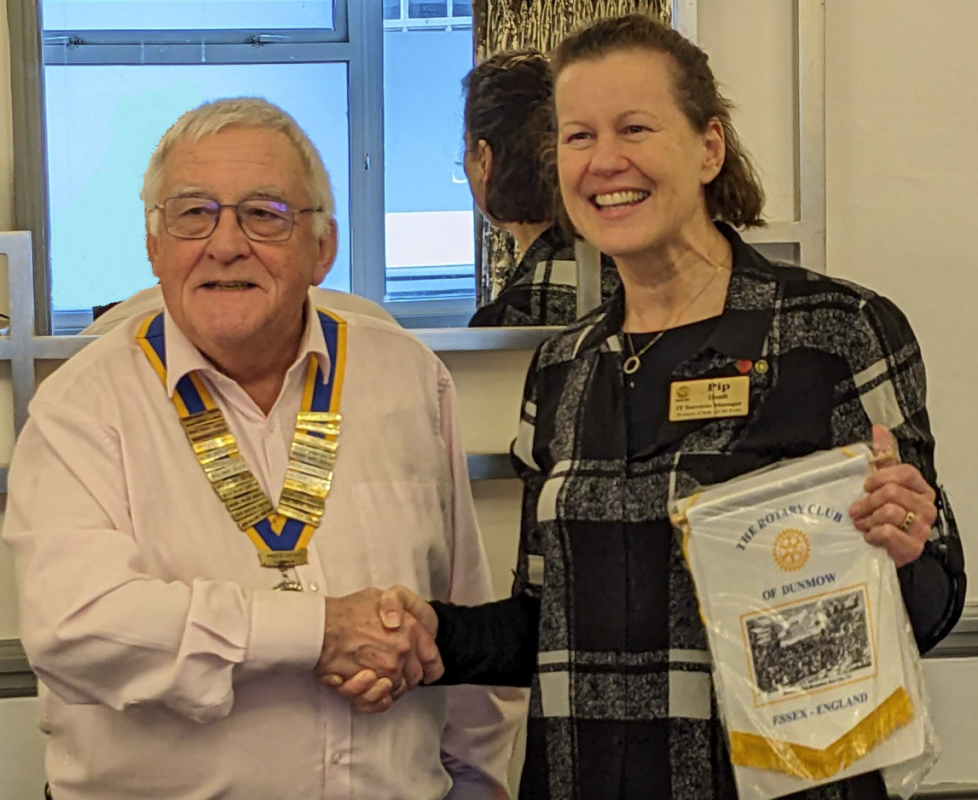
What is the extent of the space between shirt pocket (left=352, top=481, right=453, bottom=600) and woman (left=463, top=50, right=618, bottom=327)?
61 centimetres

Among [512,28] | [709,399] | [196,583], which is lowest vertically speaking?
[196,583]

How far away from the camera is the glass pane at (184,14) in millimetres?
2172

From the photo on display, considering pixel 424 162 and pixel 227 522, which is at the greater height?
pixel 424 162

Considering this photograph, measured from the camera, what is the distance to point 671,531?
4.95 feet

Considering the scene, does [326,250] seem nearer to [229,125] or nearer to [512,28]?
[229,125]

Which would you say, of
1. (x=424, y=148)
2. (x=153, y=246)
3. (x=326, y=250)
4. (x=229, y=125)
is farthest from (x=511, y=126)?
(x=153, y=246)

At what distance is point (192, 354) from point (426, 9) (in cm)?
102

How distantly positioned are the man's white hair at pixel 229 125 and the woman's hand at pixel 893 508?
92 cm

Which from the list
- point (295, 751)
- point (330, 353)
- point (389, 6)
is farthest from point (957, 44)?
point (295, 751)

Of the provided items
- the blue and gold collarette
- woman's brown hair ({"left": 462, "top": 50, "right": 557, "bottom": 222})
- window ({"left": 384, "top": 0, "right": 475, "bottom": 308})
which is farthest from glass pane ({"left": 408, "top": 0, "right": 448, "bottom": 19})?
the blue and gold collarette

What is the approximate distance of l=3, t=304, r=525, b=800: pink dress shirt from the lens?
1.46 meters

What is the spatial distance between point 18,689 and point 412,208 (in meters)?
1.27

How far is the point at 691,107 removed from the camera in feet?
5.33

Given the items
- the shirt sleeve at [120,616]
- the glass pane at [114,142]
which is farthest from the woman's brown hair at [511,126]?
the shirt sleeve at [120,616]
